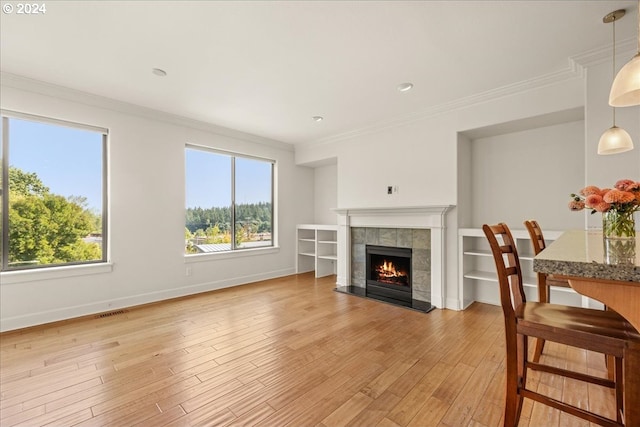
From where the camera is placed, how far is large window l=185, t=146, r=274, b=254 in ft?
15.2

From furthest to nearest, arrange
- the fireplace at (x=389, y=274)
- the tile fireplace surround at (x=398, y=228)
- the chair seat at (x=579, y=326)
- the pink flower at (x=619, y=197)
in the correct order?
the fireplace at (x=389, y=274)
the tile fireplace surround at (x=398, y=228)
the pink flower at (x=619, y=197)
the chair seat at (x=579, y=326)

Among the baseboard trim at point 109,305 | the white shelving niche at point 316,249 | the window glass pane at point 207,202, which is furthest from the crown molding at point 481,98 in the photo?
the baseboard trim at point 109,305

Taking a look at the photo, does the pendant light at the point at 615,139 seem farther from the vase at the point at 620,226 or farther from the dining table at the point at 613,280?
the dining table at the point at 613,280

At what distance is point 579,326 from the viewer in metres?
1.33

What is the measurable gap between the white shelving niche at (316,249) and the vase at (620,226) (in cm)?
418

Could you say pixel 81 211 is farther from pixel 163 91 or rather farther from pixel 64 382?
pixel 64 382

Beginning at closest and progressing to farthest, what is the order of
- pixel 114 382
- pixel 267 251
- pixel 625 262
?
1. pixel 625 262
2. pixel 114 382
3. pixel 267 251

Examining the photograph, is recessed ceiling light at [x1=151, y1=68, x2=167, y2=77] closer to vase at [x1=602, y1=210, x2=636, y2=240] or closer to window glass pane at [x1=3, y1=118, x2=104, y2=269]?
window glass pane at [x1=3, y1=118, x2=104, y2=269]

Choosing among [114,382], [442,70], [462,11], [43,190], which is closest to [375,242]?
[442,70]

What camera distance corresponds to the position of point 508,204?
152 inches

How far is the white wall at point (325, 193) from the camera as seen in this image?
6.04 meters

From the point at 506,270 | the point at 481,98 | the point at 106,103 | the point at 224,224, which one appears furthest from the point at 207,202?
the point at 506,270

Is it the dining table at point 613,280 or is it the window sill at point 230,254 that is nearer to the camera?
the dining table at point 613,280

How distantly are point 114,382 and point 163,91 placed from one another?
3.04 metres
